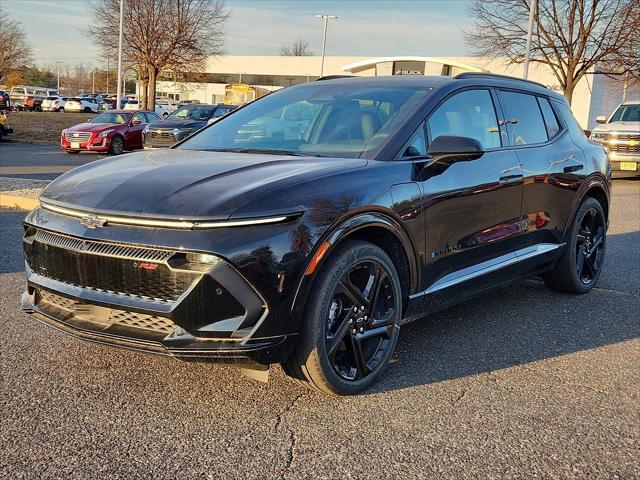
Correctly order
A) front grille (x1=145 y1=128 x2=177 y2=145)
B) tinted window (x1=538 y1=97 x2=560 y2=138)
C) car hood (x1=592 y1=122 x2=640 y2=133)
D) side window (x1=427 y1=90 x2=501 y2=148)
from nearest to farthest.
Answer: side window (x1=427 y1=90 x2=501 y2=148) → tinted window (x1=538 y1=97 x2=560 y2=138) → car hood (x1=592 y1=122 x2=640 y2=133) → front grille (x1=145 y1=128 x2=177 y2=145)

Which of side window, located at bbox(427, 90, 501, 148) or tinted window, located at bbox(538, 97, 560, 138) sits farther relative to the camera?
tinted window, located at bbox(538, 97, 560, 138)

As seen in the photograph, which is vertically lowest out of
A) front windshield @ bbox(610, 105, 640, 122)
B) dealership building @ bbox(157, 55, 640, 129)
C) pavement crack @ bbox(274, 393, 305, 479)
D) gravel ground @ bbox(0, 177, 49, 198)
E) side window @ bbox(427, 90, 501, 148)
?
pavement crack @ bbox(274, 393, 305, 479)

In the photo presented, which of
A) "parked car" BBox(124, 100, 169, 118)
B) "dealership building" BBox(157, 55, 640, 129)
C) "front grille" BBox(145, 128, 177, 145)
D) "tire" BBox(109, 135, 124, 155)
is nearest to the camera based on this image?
"front grille" BBox(145, 128, 177, 145)

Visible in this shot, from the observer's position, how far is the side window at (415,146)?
376 cm

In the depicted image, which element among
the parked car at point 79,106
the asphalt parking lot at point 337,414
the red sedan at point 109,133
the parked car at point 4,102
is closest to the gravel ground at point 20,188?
the asphalt parking lot at point 337,414

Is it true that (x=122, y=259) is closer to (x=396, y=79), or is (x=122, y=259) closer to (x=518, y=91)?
(x=396, y=79)

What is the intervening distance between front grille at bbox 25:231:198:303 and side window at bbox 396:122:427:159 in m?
1.53

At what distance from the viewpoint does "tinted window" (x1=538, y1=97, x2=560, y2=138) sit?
209 inches

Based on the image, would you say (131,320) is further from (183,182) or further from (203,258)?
(183,182)

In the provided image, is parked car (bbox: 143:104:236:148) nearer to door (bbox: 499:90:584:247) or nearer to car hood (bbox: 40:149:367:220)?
door (bbox: 499:90:584:247)

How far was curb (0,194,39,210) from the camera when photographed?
864 centimetres

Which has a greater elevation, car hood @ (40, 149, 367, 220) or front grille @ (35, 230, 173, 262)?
car hood @ (40, 149, 367, 220)

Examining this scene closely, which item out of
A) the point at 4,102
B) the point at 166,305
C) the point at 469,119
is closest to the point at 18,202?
the point at 469,119

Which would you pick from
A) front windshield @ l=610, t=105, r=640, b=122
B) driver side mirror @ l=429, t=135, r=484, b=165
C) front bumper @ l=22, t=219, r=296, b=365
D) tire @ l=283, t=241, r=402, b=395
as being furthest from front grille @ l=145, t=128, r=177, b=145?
front bumper @ l=22, t=219, r=296, b=365
